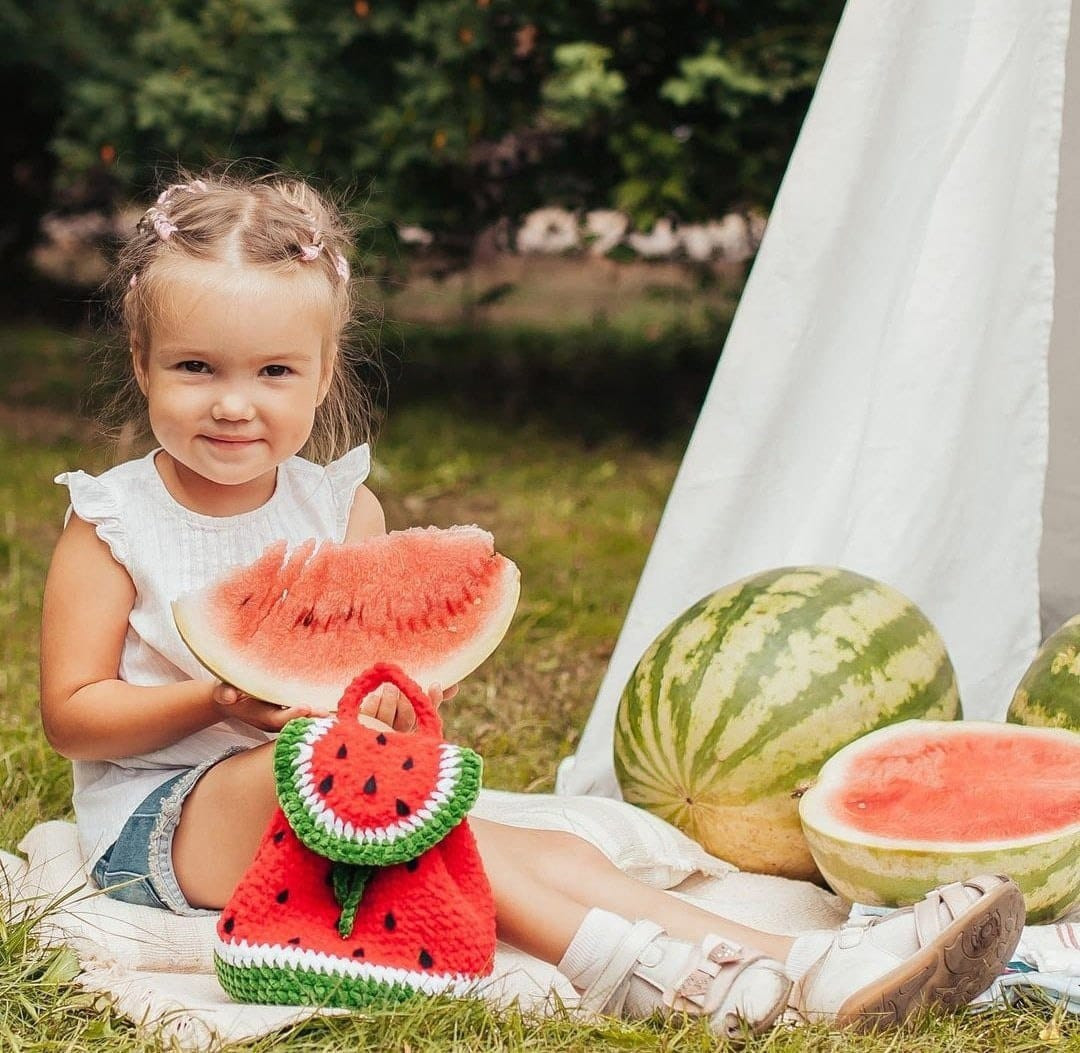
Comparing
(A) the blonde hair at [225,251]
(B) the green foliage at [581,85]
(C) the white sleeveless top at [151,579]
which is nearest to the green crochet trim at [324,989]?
(C) the white sleeveless top at [151,579]

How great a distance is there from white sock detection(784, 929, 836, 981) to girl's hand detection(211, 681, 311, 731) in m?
0.85

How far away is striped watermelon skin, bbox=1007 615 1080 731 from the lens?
2.83 m

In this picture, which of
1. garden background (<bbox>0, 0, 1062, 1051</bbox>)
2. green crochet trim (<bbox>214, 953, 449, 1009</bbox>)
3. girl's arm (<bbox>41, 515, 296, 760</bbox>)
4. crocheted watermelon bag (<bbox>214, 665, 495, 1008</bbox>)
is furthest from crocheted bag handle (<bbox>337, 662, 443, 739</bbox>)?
garden background (<bbox>0, 0, 1062, 1051</bbox>)

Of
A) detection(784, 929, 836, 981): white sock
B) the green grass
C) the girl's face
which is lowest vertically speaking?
the green grass

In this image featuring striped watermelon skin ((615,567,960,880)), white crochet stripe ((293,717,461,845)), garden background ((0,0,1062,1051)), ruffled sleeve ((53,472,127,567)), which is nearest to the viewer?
white crochet stripe ((293,717,461,845))

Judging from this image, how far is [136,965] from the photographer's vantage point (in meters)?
2.30

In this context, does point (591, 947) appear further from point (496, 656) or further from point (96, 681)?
point (496, 656)

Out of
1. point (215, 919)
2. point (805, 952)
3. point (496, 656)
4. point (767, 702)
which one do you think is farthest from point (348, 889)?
point (496, 656)

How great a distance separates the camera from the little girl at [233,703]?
7.13ft

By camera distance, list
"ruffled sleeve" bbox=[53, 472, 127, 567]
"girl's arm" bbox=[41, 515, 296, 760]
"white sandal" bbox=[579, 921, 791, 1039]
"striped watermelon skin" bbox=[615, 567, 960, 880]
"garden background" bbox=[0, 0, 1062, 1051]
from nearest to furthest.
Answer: "white sandal" bbox=[579, 921, 791, 1039] < "girl's arm" bbox=[41, 515, 296, 760] < "ruffled sleeve" bbox=[53, 472, 127, 567] < "striped watermelon skin" bbox=[615, 567, 960, 880] < "garden background" bbox=[0, 0, 1062, 1051]

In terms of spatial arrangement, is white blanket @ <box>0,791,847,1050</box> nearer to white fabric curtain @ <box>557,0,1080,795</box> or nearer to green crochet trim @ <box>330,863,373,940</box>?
green crochet trim @ <box>330,863,373,940</box>

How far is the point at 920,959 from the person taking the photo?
2127mm

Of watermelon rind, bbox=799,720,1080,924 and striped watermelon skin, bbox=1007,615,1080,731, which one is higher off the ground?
striped watermelon skin, bbox=1007,615,1080,731

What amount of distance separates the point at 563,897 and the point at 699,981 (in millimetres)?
265
